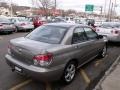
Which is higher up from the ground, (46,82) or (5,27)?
(5,27)

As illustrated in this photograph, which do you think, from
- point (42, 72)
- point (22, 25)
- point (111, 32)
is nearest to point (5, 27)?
point (22, 25)

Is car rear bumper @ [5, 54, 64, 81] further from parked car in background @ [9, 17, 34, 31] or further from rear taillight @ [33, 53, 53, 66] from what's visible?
parked car in background @ [9, 17, 34, 31]

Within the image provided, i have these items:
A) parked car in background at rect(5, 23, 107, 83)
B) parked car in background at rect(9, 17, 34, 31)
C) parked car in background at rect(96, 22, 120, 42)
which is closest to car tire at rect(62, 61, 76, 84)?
parked car in background at rect(5, 23, 107, 83)

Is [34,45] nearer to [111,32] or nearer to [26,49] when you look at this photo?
[26,49]

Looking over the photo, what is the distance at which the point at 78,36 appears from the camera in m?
5.46

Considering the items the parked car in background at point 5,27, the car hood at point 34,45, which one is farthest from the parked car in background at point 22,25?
the car hood at point 34,45

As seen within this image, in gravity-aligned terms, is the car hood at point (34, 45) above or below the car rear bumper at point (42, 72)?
above

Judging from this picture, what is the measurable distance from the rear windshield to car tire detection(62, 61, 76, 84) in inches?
27.9

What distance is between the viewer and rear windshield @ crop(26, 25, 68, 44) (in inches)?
195

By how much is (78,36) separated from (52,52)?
56.5 inches

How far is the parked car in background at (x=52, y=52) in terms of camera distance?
13.9 ft

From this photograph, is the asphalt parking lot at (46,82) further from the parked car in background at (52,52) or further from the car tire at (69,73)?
the parked car in background at (52,52)

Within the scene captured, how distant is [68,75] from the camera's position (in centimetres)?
506

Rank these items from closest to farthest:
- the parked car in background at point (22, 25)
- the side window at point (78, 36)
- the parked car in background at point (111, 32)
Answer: the side window at point (78, 36), the parked car in background at point (111, 32), the parked car in background at point (22, 25)
